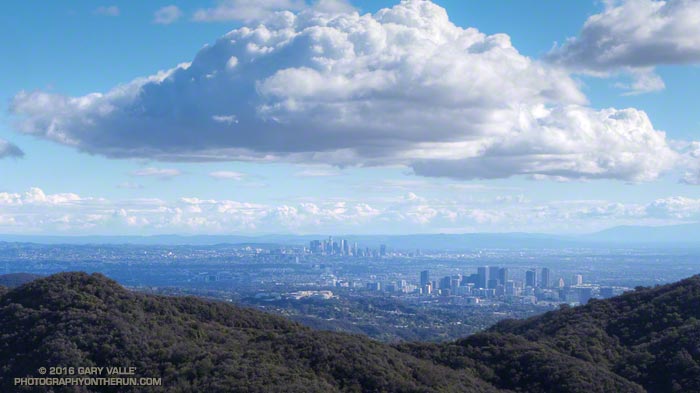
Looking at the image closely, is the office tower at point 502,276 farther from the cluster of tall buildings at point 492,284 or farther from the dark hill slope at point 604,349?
the dark hill slope at point 604,349

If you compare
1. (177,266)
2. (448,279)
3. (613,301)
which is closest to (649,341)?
(613,301)

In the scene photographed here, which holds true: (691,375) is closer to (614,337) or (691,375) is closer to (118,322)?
(614,337)

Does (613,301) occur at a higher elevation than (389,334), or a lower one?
higher

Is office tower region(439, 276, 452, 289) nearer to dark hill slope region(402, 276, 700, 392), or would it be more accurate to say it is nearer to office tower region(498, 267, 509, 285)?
office tower region(498, 267, 509, 285)

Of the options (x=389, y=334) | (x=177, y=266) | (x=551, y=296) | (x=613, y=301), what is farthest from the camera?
(x=177, y=266)

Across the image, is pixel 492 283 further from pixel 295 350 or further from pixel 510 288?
pixel 295 350

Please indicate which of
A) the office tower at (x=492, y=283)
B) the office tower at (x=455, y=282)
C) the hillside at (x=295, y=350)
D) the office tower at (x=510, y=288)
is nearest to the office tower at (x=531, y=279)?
the office tower at (x=510, y=288)

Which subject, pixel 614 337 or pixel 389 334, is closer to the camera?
pixel 614 337

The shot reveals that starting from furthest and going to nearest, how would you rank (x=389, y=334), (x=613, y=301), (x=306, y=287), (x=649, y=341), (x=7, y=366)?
1. (x=306, y=287)
2. (x=389, y=334)
3. (x=613, y=301)
4. (x=649, y=341)
5. (x=7, y=366)
